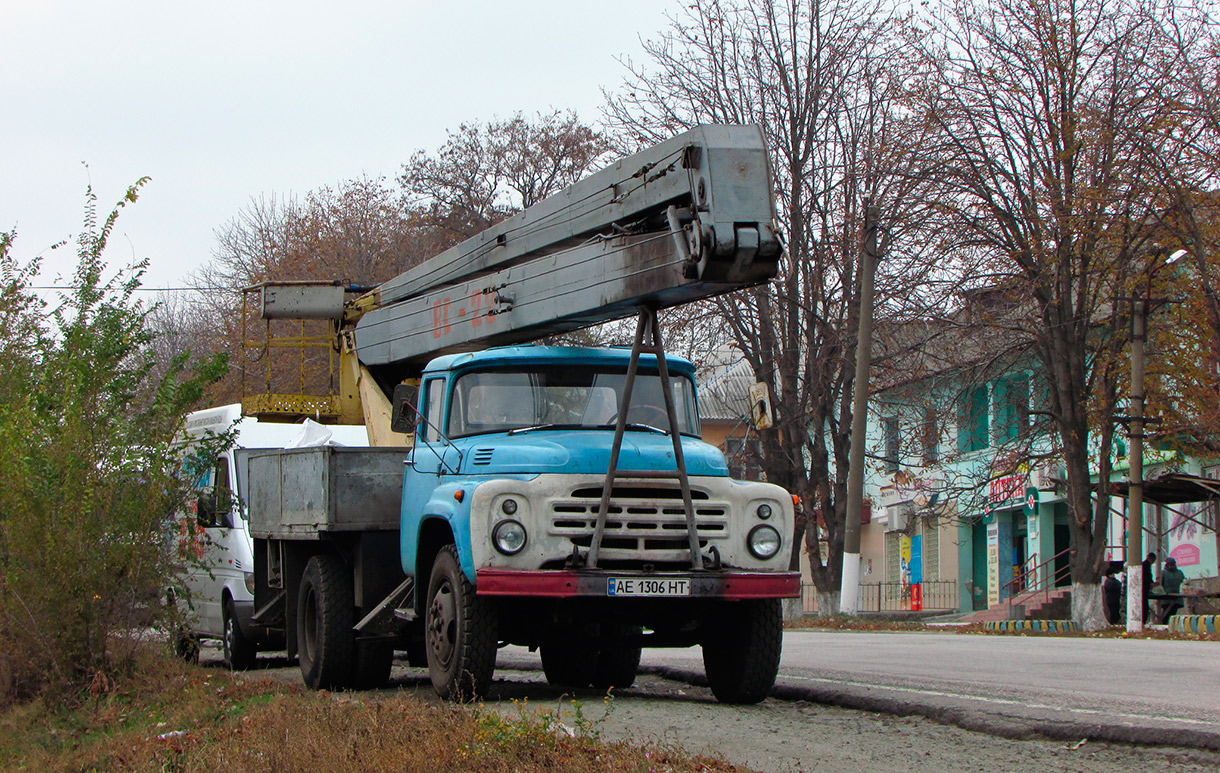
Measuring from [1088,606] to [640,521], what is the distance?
1864 cm

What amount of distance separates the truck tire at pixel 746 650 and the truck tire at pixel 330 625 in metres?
2.82

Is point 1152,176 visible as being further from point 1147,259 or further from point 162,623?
point 162,623

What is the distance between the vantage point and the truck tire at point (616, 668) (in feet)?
35.7

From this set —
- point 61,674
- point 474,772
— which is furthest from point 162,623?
point 474,772

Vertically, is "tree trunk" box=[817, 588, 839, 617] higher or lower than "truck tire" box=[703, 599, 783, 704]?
lower

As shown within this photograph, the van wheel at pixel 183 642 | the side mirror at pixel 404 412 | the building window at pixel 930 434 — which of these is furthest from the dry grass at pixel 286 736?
the building window at pixel 930 434

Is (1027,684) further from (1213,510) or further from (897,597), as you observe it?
(897,597)

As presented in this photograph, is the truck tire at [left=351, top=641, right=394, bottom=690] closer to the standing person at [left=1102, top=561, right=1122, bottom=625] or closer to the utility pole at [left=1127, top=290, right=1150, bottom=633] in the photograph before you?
the utility pole at [left=1127, top=290, right=1150, bottom=633]

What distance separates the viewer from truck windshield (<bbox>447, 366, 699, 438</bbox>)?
9.78 metres

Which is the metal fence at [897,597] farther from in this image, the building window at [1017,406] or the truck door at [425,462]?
the truck door at [425,462]

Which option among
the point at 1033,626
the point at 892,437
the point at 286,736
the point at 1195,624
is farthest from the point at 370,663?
Result: the point at 892,437

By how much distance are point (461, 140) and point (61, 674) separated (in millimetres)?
32188

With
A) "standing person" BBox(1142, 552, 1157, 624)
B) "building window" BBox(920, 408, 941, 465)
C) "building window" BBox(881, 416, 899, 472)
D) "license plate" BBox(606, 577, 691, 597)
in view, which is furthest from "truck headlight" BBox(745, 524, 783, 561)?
"building window" BBox(881, 416, 899, 472)

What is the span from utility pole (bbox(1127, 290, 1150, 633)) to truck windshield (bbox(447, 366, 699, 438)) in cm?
1501
